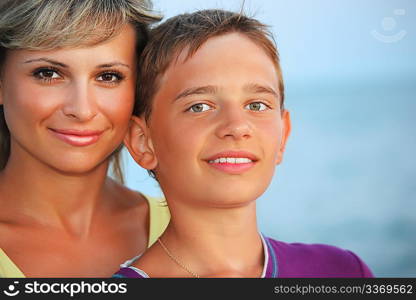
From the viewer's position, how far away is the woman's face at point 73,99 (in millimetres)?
2631

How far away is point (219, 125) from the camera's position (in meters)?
2.36

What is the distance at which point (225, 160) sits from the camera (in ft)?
7.76

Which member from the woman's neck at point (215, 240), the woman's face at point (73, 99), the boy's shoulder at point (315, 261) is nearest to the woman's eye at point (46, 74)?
the woman's face at point (73, 99)

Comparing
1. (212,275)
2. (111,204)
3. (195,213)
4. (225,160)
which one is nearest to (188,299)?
(212,275)

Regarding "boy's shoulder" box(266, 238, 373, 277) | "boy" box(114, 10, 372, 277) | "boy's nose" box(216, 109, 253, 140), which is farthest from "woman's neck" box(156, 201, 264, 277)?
"boy's nose" box(216, 109, 253, 140)

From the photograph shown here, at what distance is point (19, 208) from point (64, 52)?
2.48 ft

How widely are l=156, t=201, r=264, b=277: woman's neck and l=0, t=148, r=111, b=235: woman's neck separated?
2.05ft

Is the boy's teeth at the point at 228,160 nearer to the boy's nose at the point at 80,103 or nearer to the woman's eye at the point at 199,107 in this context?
the woman's eye at the point at 199,107

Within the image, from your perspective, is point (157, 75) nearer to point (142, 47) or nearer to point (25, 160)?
point (142, 47)

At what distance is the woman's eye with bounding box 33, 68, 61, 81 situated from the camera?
8.84 ft

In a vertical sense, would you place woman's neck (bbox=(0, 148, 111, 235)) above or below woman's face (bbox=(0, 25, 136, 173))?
below

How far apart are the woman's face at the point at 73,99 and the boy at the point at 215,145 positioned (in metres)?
0.09

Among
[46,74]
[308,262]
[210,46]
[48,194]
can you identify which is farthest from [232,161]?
[48,194]

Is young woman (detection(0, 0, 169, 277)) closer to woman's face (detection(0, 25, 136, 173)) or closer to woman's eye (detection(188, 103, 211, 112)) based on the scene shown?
woman's face (detection(0, 25, 136, 173))
